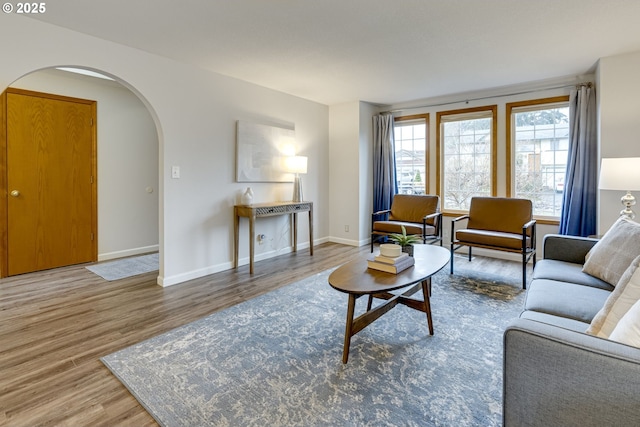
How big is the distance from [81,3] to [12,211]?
271 centimetres

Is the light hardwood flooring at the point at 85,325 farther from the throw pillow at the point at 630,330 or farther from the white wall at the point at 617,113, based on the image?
the white wall at the point at 617,113

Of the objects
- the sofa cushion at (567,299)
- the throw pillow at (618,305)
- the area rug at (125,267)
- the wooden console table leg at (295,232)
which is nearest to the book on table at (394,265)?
the sofa cushion at (567,299)

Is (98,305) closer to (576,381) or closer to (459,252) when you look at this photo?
(576,381)

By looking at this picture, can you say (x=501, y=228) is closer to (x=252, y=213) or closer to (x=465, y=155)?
(x=465, y=155)

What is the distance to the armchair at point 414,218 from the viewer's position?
14.2ft

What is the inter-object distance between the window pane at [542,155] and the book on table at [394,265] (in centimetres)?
304

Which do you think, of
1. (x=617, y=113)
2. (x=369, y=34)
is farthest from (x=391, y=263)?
(x=617, y=113)

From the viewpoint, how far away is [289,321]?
8.36 feet

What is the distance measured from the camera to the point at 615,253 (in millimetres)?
1993

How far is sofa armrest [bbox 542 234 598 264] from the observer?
2.49 metres

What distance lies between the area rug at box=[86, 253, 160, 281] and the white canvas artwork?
1586mm

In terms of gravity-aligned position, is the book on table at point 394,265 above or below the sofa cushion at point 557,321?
above

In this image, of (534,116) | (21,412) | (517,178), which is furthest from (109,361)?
(534,116)

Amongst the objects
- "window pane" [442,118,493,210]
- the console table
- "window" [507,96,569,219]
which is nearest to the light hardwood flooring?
the console table
